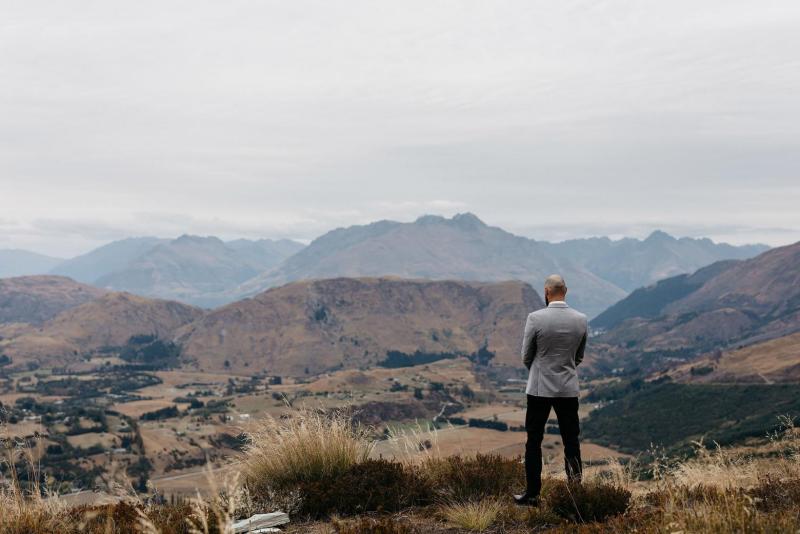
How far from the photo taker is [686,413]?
16312 centimetres

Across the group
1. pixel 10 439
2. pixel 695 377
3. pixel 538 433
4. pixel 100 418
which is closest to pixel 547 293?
pixel 538 433

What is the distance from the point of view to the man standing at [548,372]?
27.3 feet

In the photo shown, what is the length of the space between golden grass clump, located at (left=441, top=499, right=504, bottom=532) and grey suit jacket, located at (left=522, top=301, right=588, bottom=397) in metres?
1.55

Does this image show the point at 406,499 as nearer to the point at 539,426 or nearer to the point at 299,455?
the point at 299,455

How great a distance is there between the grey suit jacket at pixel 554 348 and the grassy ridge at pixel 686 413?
125 m

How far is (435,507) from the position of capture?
871cm

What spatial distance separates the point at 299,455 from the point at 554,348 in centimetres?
423

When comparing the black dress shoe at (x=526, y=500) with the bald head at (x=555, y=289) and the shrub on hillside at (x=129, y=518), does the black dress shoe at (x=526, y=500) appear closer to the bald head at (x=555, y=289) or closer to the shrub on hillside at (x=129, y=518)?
the bald head at (x=555, y=289)

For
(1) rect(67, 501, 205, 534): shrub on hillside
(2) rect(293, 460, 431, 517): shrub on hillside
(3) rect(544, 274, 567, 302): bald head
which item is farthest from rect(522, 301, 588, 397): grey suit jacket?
(1) rect(67, 501, 205, 534): shrub on hillside

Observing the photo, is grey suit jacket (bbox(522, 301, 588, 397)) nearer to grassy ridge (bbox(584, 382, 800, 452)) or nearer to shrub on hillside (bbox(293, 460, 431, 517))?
shrub on hillside (bbox(293, 460, 431, 517))

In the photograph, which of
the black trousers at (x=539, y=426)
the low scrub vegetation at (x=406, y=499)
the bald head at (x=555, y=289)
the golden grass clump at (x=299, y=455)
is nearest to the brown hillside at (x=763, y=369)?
the low scrub vegetation at (x=406, y=499)

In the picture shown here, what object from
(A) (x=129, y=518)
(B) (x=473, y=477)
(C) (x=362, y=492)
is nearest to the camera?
(A) (x=129, y=518)

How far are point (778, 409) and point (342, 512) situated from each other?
5877 inches

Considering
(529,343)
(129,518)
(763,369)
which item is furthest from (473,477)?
(763,369)
